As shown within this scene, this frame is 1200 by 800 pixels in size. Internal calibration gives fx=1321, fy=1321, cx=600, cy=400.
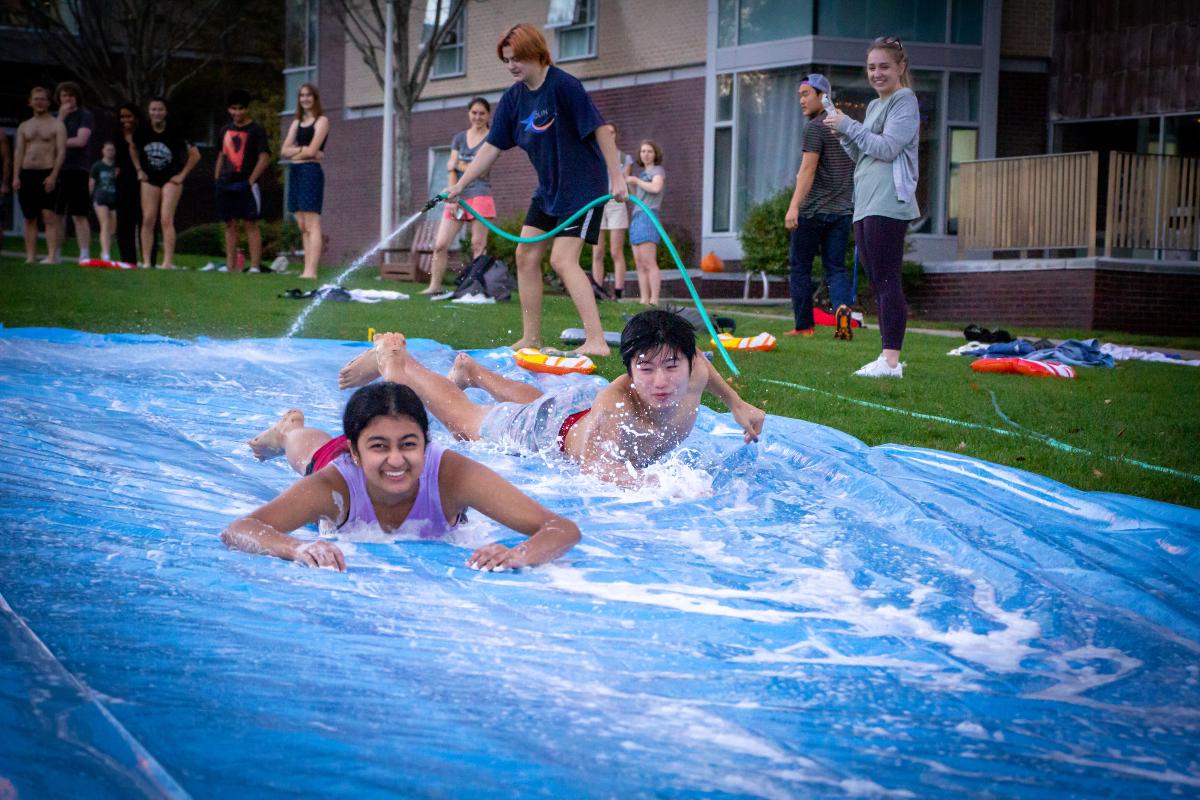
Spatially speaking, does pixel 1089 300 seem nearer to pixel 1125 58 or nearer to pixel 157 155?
pixel 1125 58

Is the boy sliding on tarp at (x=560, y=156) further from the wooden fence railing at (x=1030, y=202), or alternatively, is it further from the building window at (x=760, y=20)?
the building window at (x=760, y=20)

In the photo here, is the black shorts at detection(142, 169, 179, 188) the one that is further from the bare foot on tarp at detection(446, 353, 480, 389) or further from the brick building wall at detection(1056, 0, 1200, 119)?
the brick building wall at detection(1056, 0, 1200, 119)

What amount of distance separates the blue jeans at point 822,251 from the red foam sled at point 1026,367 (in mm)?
2072

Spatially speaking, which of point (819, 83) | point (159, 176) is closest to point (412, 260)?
point (159, 176)

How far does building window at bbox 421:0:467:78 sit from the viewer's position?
25062 millimetres

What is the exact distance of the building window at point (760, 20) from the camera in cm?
1827

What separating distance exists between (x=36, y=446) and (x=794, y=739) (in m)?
3.84

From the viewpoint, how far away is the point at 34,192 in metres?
16.0

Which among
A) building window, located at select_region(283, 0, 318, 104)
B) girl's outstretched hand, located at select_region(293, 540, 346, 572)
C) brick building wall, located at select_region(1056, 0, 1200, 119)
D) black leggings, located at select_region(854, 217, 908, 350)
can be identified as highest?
building window, located at select_region(283, 0, 318, 104)

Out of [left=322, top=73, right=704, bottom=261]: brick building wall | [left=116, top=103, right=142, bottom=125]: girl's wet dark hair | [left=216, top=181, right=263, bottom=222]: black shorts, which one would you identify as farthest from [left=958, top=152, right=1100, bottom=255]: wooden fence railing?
[left=116, top=103, right=142, bottom=125]: girl's wet dark hair

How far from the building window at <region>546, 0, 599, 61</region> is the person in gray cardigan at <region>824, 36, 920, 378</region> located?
48.4ft

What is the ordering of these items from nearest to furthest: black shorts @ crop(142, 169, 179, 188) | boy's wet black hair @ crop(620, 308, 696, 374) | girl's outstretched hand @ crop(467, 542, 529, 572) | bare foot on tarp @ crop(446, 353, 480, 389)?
girl's outstretched hand @ crop(467, 542, 529, 572) → boy's wet black hair @ crop(620, 308, 696, 374) → bare foot on tarp @ crop(446, 353, 480, 389) → black shorts @ crop(142, 169, 179, 188)

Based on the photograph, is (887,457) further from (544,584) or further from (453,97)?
(453,97)

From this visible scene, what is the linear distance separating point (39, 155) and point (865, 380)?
11.7 m
